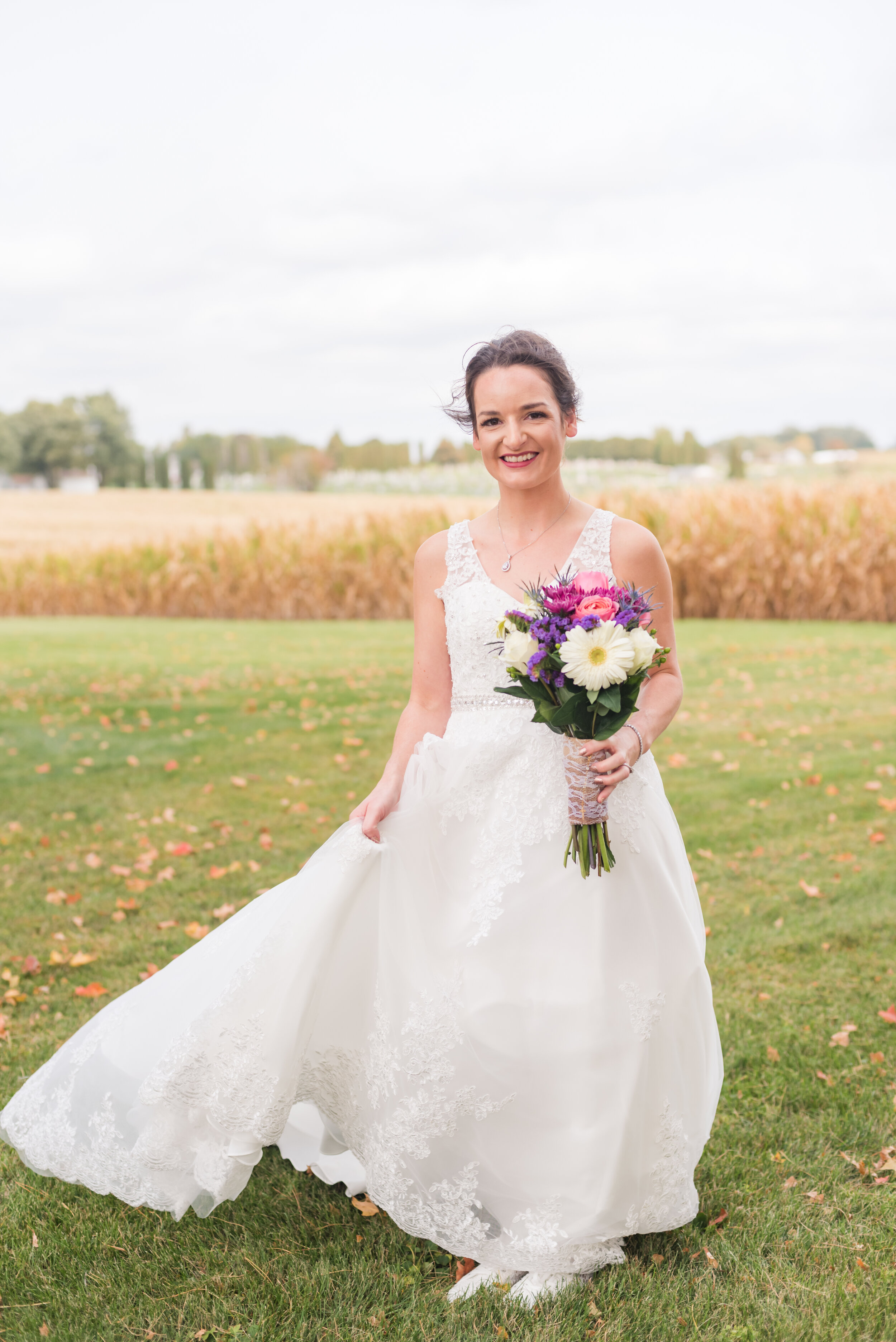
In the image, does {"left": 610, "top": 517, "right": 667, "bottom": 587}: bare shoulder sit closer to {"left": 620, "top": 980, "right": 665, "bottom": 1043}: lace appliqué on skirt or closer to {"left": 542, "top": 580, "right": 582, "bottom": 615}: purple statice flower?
{"left": 542, "top": 580, "right": 582, "bottom": 615}: purple statice flower

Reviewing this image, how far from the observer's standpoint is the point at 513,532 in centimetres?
325

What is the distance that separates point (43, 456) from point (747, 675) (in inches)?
2522

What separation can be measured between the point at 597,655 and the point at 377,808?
87 centimetres

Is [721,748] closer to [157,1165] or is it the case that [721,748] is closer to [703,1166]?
[703,1166]

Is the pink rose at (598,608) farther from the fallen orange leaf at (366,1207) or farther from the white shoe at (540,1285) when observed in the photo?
the fallen orange leaf at (366,1207)

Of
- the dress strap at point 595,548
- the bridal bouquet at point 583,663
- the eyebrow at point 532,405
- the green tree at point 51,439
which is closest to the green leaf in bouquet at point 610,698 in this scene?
the bridal bouquet at point 583,663

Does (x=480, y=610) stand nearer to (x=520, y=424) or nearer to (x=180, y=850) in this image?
(x=520, y=424)

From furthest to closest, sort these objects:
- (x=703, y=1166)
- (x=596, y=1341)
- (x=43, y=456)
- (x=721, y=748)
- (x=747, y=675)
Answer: (x=43, y=456), (x=747, y=675), (x=721, y=748), (x=703, y=1166), (x=596, y=1341)

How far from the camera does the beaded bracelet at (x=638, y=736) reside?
2896mm

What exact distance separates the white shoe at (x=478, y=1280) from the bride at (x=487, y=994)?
1cm

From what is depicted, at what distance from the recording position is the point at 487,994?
9.64 feet

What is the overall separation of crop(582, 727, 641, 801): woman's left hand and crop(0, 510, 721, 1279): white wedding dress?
236 mm

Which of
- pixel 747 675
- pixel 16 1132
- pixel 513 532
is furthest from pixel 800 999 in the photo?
pixel 747 675

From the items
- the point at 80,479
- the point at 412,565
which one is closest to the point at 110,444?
the point at 80,479
